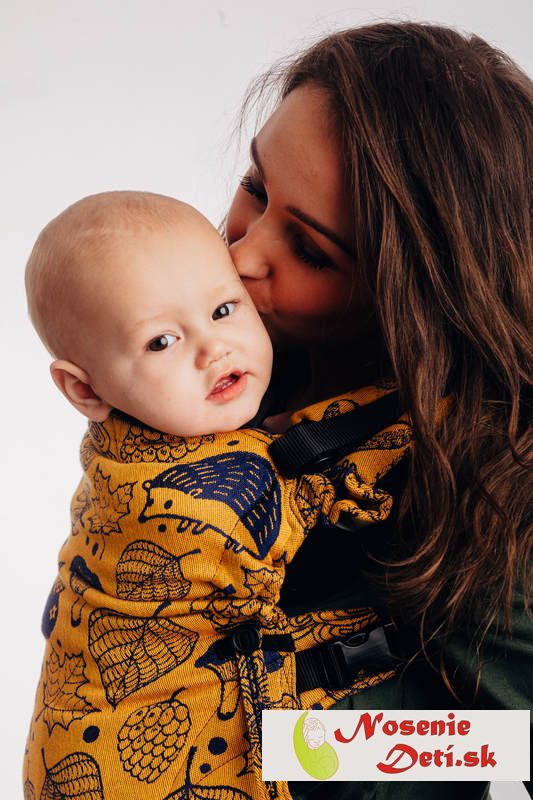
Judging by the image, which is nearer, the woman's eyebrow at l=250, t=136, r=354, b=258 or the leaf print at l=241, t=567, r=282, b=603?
the leaf print at l=241, t=567, r=282, b=603

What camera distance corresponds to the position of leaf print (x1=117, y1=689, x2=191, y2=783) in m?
0.96

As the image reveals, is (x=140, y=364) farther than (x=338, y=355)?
No

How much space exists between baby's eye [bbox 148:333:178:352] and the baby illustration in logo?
473 millimetres

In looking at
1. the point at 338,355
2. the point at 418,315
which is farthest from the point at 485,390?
the point at 338,355

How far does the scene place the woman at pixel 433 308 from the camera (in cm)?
101

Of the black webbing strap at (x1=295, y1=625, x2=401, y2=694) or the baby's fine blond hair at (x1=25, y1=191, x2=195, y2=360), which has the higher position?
the baby's fine blond hair at (x1=25, y1=191, x2=195, y2=360)

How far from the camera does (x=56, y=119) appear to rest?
248cm

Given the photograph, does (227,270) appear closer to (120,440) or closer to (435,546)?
(120,440)

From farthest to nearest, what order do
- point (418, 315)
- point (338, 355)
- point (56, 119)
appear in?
1. point (56, 119)
2. point (338, 355)
3. point (418, 315)

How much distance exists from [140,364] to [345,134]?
411 mm

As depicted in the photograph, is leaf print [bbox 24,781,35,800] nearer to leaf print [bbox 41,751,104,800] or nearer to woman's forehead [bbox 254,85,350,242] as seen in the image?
leaf print [bbox 41,751,104,800]

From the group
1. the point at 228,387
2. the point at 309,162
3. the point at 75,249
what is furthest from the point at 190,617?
the point at 309,162

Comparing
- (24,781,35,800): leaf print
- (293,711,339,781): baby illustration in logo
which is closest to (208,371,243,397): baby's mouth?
(293,711,339,781): baby illustration in logo

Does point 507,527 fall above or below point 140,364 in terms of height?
below
